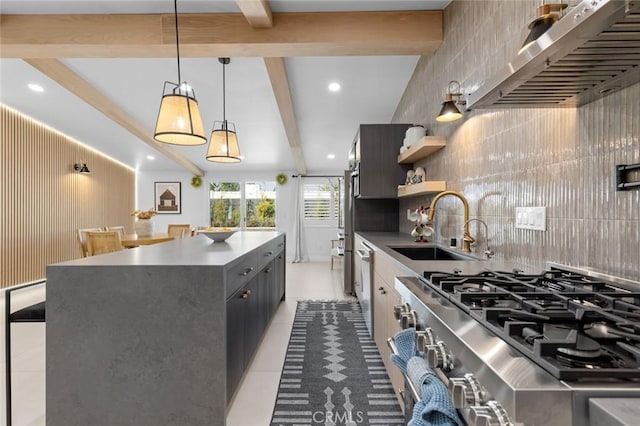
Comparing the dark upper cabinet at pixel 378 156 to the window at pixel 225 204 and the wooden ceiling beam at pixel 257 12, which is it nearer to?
the wooden ceiling beam at pixel 257 12

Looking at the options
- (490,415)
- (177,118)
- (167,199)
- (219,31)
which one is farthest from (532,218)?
(167,199)

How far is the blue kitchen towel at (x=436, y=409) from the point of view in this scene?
709 millimetres

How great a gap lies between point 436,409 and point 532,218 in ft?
3.84

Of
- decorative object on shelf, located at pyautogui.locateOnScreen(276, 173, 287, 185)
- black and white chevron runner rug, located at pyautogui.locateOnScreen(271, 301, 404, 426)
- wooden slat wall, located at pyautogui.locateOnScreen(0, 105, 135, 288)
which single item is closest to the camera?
black and white chevron runner rug, located at pyautogui.locateOnScreen(271, 301, 404, 426)

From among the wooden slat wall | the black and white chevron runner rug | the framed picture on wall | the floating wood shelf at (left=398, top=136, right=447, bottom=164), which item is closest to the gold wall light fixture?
the floating wood shelf at (left=398, top=136, right=447, bottom=164)

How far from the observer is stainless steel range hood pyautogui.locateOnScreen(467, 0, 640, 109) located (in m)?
0.75

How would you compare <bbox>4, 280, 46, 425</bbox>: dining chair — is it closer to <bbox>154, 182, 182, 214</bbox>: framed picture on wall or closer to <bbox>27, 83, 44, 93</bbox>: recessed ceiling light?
<bbox>27, 83, 44, 93</bbox>: recessed ceiling light

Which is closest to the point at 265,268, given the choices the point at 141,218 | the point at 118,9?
the point at 118,9

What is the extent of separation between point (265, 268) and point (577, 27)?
2593 mm

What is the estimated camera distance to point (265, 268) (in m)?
2.95

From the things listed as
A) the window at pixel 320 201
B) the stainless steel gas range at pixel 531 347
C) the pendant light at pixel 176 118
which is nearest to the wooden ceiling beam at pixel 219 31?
the pendant light at pixel 176 118

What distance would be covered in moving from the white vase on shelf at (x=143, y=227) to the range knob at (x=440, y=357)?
485 cm

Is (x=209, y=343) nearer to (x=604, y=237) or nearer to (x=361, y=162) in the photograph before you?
(x=604, y=237)

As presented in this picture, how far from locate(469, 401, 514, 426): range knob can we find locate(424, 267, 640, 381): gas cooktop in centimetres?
10
